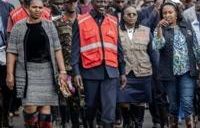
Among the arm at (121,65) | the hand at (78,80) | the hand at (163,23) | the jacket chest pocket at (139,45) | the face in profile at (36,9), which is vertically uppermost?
the face in profile at (36,9)

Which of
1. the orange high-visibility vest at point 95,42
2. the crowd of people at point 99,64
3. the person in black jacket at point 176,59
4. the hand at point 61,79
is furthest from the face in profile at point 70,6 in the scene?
the hand at point 61,79

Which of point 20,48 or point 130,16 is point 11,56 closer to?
point 20,48

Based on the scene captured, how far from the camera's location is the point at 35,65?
977 cm

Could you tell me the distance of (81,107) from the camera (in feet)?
37.1

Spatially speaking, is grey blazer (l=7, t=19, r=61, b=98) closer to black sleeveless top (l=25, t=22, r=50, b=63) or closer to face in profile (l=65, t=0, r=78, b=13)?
black sleeveless top (l=25, t=22, r=50, b=63)

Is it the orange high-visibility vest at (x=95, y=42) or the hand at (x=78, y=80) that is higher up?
the orange high-visibility vest at (x=95, y=42)

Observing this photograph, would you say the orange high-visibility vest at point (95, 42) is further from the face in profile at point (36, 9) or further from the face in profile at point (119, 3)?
the face in profile at point (119, 3)

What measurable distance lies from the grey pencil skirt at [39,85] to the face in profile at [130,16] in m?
1.77

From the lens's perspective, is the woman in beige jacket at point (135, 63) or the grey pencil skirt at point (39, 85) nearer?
the grey pencil skirt at point (39, 85)

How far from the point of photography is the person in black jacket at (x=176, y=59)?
10438mm

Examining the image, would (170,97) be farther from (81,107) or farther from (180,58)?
(81,107)

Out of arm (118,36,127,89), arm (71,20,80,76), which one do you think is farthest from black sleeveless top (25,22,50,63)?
arm (118,36,127,89)

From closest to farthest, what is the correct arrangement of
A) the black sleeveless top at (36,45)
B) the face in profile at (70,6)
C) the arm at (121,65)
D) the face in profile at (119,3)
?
the black sleeveless top at (36,45) → the arm at (121,65) → the face in profile at (70,6) → the face in profile at (119,3)

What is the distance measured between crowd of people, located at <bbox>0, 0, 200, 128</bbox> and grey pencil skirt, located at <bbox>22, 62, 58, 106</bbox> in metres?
0.01
